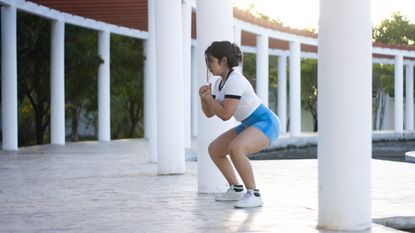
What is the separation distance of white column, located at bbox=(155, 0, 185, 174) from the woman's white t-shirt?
408cm

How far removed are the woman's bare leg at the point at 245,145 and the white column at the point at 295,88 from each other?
22591 millimetres

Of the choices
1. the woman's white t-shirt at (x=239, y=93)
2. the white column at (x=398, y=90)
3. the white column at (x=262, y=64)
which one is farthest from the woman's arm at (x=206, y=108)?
the white column at (x=398, y=90)

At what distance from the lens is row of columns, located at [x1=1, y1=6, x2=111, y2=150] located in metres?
20.6

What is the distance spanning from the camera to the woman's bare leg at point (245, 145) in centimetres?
791

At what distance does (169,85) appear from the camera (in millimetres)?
12227

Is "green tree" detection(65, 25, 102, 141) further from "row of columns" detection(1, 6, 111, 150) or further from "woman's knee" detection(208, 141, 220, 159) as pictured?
"woman's knee" detection(208, 141, 220, 159)

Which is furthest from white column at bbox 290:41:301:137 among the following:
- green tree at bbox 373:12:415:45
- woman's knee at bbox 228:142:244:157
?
green tree at bbox 373:12:415:45

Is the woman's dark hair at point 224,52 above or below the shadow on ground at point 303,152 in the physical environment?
above

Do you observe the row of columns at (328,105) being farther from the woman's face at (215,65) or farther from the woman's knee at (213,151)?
the woman's face at (215,65)

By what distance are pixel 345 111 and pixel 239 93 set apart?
1.56m

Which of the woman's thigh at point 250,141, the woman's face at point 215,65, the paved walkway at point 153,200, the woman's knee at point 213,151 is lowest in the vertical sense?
the paved walkway at point 153,200

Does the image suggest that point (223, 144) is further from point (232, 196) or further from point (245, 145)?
point (232, 196)

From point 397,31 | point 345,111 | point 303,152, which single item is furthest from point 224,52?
point 397,31

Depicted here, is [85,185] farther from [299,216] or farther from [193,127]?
[193,127]
